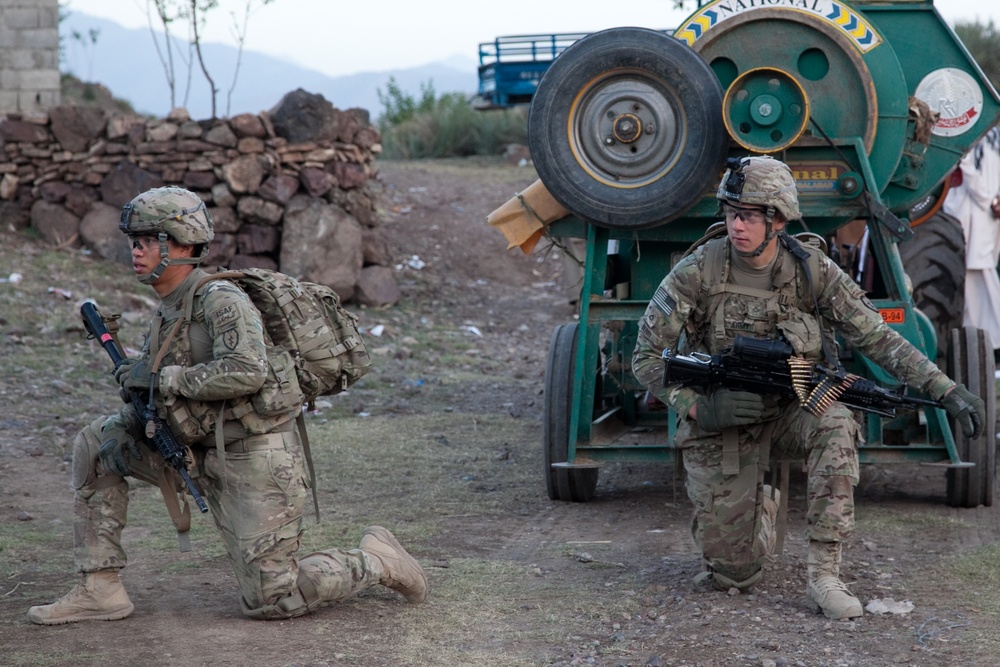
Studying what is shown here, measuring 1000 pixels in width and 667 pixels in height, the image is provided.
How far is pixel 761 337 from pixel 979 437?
1.80m

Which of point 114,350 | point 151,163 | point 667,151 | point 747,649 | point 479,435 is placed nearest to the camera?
point 747,649

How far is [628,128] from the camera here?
573 cm

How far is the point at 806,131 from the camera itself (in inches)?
226

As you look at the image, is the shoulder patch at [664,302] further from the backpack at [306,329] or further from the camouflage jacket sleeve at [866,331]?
the backpack at [306,329]

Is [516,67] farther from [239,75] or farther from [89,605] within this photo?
[239,75]

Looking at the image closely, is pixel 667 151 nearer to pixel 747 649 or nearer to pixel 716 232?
pixel 716 232

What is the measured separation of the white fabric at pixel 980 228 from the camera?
863 cm

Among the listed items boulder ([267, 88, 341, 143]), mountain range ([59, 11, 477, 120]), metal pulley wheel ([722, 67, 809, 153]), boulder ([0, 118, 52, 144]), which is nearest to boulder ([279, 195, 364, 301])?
boulder ([267, 88, 341, 143])

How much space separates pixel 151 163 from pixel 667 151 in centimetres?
729

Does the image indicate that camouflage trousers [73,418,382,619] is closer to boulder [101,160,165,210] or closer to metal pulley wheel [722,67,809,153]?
metal pulley wheel [722,67,809,153]

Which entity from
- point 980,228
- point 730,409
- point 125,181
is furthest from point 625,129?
point 125,181

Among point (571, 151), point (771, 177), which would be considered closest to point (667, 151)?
point (571, 151)

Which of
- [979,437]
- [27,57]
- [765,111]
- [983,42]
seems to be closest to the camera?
[765,111]

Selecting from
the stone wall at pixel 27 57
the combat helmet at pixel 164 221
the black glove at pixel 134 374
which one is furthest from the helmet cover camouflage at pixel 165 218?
the stone wall at pixel 27 57
